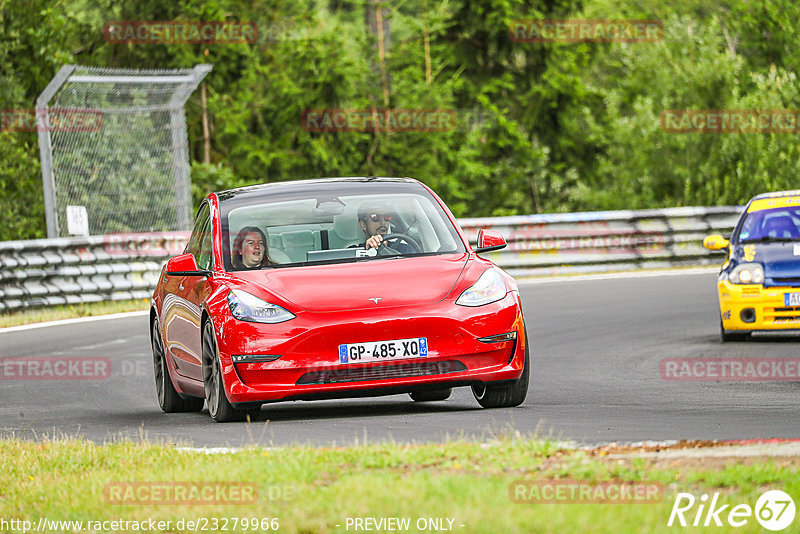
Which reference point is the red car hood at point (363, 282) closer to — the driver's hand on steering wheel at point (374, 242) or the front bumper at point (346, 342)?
the front bumper at point (346, 342)

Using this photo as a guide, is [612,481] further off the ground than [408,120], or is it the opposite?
[612,481]

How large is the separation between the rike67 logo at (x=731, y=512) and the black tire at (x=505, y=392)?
3.89 m

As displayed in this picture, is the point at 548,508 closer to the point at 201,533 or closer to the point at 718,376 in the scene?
the point at 201,533

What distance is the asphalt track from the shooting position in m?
8.20

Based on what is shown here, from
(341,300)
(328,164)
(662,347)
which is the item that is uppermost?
(341,300)

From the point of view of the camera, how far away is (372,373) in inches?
349

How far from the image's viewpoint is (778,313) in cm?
1429

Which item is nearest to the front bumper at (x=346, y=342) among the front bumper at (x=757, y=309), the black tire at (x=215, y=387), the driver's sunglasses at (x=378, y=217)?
the black tire at (x=215, y=387)

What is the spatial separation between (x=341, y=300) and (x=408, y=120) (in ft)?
92.3

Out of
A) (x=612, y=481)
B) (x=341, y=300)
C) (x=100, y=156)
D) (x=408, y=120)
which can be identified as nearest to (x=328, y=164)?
(x=408, y=120)

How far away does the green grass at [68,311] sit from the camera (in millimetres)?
19859

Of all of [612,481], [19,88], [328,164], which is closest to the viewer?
[612,481]

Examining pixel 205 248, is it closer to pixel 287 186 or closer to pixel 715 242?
pixel 287 186

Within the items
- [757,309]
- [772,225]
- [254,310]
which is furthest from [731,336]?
[254,310]
